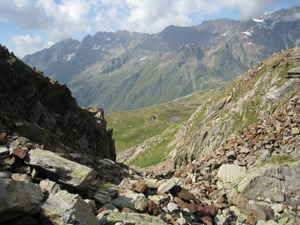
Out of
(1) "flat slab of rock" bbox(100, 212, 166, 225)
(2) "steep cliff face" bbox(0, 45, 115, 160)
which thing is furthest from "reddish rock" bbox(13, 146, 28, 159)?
(2) "steep cliff face" bbox(0, 45, 115, 160)

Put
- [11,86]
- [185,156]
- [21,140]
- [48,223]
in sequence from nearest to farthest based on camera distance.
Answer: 1. [48,223]
2. [21,140]
3. [11,86]
4. [185,156]

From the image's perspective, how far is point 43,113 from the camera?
25375 millimetres

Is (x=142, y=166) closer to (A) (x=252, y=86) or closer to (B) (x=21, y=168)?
(A) (x=252, y=86)

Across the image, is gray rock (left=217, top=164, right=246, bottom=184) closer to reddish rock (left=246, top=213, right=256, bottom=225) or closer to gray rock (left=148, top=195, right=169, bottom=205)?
reddish rock (left=246, top=213, right=256, bottom=225)

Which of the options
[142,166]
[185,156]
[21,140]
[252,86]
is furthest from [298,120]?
[142,166]

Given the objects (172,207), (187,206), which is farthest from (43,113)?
(187,206)

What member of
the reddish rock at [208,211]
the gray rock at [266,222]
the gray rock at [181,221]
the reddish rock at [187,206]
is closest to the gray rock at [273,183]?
the gray rock at [266,222]

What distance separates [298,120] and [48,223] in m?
19.7

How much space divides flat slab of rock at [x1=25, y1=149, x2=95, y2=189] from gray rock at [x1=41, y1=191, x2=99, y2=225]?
228 cm

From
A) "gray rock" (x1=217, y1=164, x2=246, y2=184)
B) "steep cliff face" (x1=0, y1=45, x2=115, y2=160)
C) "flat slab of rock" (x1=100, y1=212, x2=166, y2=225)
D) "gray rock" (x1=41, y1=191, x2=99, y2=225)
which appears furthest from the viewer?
"steep cliff face" (x1=0, y1=45, x2=115, y2=160)

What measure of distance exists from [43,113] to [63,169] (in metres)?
17.5

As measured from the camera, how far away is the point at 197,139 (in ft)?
110

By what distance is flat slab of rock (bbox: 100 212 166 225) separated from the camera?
8336 mm

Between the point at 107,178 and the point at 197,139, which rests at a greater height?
the point at 197,139
